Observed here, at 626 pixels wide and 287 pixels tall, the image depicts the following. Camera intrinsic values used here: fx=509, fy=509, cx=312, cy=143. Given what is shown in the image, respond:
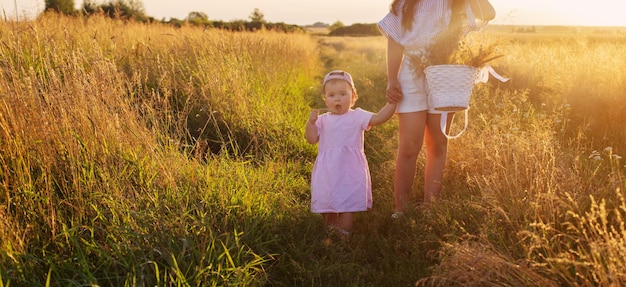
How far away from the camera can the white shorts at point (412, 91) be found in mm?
3418

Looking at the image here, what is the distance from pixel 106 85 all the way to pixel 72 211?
1.03 m

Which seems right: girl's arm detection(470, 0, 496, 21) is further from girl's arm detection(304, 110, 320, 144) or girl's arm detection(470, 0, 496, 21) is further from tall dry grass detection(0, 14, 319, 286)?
tall dry grass detection(0, 14, 319, 286)

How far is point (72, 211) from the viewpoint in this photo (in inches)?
113

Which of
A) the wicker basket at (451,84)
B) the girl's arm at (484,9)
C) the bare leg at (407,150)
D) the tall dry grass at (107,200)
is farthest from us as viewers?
the bare leg at (407,150)

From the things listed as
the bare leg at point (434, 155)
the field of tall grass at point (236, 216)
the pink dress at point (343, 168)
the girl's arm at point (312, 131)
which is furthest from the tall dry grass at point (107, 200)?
the bare leg at point (434, 155)

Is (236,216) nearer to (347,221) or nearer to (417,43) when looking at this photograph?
(347,221)

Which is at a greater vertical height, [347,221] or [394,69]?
[394,69]

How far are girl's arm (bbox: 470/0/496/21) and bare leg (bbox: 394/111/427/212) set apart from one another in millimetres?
741

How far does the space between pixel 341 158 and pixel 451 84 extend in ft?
3.08

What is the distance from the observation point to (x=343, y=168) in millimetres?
3596

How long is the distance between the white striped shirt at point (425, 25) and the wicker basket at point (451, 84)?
30cm

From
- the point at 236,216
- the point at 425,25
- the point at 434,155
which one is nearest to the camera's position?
the point at 236,216

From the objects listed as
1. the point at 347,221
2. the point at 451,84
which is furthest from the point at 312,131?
the point at 451,84

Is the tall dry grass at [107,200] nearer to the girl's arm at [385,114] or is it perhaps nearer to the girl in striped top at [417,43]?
the girl's arm at [385,114]
